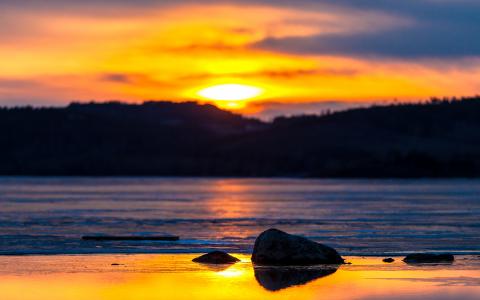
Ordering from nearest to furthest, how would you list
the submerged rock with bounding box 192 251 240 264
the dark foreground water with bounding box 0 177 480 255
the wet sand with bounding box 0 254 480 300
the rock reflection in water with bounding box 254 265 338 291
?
the wet sand with bounding box 0 254 480 300 → the rock reflection in water with bounding box 254 265 338 291 → the submerged rock with bounding box 192 251 240 264 → the dark foreground water with bounding box 0 177 480 255

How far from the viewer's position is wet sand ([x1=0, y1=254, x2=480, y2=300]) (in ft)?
75.6

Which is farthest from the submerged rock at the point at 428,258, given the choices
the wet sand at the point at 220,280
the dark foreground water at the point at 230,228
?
the dark foreground water at the point at 230,228

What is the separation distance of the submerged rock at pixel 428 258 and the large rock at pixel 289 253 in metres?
1.81

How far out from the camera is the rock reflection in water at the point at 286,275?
25.1 metres

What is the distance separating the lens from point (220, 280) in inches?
1006

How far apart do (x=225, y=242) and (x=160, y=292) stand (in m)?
15.5

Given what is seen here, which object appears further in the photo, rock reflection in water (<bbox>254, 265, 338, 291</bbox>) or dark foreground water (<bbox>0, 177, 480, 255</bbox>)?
dark foreground water (<bbox>0, 177, 480, 255</bbox>)

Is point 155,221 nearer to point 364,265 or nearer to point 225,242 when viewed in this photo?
point 225,242

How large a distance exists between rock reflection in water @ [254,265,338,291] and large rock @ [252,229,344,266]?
0.72 metres

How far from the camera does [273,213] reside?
65.7 m

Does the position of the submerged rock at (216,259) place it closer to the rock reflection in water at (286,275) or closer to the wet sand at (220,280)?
the wet sand at (220,280)

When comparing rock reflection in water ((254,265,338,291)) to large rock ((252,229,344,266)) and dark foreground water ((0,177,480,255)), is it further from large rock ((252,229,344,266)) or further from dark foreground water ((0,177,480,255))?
dark foreground water ((0,177,480,255))

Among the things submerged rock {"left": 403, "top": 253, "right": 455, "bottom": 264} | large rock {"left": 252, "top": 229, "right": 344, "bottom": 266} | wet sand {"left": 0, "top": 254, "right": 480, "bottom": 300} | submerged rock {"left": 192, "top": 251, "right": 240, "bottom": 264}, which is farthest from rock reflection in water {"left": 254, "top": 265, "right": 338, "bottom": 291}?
submerged rock {"left": 403, "top": 253, "right": 455, "bottom": 264}

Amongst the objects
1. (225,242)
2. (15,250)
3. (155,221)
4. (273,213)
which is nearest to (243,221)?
(155,221)
